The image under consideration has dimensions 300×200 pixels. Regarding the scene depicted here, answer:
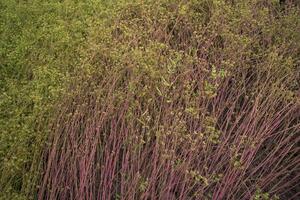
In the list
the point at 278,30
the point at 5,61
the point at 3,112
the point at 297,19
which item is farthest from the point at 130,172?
the point at 297,19

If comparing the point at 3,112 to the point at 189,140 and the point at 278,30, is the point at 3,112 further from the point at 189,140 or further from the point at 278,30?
the point at 278,30

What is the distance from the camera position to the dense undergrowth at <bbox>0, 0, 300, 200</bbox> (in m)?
2.66

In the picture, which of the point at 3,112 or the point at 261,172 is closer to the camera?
the point at 3,112

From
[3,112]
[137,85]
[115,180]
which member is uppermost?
[137,85]

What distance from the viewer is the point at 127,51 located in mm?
3344

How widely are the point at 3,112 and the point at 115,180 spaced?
2.80ft

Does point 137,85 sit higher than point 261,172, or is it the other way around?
point 137,85

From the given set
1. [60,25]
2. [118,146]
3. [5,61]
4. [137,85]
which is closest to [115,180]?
[118,146]

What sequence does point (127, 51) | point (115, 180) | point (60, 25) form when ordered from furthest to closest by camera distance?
1. point (60, 25)
2. point (127, 51)
3. point (115, 180)

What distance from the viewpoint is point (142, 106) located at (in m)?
3.16

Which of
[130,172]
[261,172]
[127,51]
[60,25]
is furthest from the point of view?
[60,25]

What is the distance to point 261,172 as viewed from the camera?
311 cm

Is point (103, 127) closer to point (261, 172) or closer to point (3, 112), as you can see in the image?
point (3, 112)

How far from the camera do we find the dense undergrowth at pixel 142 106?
2.66m
